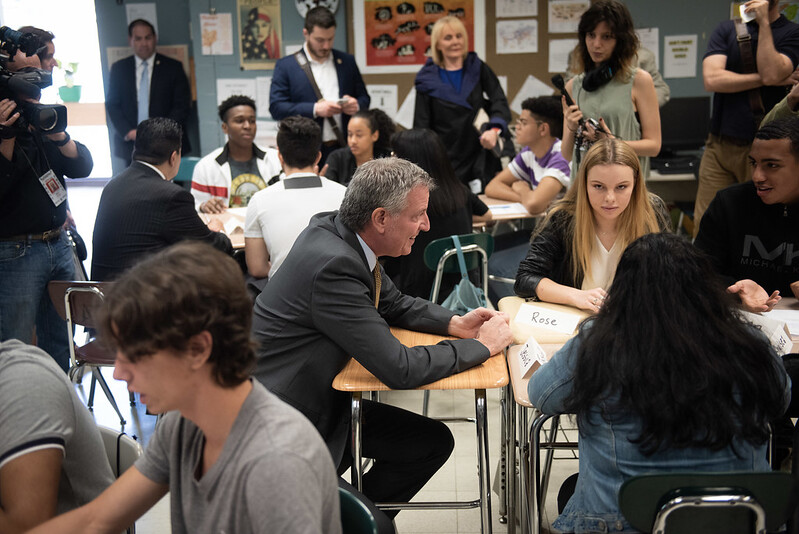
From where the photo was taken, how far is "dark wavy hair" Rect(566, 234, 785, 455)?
4.89ft

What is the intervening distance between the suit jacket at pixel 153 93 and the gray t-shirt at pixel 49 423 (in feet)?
18.4

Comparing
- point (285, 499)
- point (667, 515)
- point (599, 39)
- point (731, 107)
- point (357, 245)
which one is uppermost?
point (599, 39)

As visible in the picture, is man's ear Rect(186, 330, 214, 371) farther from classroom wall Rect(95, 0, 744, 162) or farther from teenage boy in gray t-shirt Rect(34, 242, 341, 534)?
classroom wall Rect(95, 0, 744, 162)

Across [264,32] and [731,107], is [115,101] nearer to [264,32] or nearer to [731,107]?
[264,32]

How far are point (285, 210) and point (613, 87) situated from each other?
172cm

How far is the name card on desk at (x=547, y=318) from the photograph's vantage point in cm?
242

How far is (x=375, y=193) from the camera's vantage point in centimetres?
211

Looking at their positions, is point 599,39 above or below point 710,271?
above

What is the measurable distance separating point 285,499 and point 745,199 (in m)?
2.24

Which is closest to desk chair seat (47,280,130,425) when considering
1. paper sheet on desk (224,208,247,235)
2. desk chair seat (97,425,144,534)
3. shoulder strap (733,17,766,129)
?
paper sheet on desk (224,208,247,235)

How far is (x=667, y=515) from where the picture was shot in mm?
1517

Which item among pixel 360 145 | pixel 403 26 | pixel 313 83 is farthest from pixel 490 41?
pixel 360 145

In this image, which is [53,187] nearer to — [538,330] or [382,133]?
[382,133]

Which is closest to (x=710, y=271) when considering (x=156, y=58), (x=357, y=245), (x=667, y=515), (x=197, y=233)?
(x=667, y=515)
